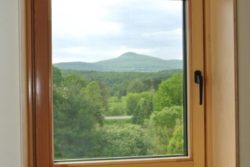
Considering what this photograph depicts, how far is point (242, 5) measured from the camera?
1469mm

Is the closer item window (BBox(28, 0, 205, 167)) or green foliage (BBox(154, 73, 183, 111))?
window (BBox(28, 0, 205, 167))

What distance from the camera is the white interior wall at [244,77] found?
146 cm

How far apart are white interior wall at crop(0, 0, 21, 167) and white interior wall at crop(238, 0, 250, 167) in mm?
854

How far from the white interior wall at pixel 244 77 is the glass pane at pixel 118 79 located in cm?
30

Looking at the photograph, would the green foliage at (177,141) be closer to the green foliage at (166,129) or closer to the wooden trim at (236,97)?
the green foliage at (166,129)

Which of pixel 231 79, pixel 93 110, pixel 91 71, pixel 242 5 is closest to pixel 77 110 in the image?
pixel 93 110

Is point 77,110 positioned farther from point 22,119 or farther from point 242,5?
point 242,5

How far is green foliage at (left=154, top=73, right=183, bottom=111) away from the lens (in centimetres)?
167

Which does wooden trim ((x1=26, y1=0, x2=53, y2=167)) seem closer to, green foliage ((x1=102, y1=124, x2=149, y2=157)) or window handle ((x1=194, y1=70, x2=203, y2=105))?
green foliage ((x1=102, y1=124, x2=149, y2=157))

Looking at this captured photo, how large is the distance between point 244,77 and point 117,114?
560 mm

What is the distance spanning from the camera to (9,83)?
1343mm

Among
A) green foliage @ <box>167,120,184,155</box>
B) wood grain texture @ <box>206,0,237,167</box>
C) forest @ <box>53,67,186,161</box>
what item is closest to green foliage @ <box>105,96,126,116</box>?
forest @ <box>53,67,186,161</box>

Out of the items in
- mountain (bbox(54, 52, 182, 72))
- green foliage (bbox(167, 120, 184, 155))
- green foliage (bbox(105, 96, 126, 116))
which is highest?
mountain (bbox(54, 52, 182, 72))

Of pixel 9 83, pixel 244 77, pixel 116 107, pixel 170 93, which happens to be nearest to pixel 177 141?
pixel 170 93
